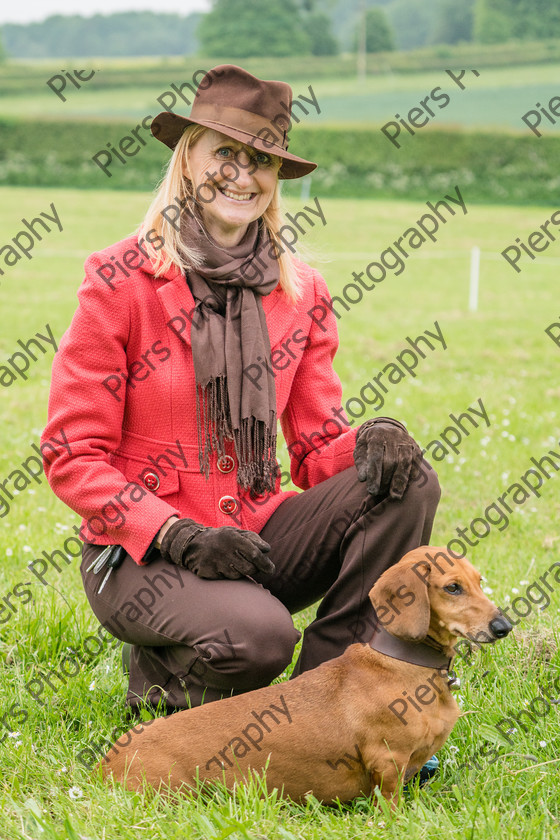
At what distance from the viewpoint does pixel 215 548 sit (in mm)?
2877

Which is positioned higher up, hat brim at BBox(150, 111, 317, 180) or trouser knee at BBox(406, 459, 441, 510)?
hat brim at BBox(150, 111, 317, 180)

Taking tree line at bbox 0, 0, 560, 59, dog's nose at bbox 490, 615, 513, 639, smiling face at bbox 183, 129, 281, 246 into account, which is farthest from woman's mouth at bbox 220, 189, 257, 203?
tree line at bbox 0, 0, 560, 59

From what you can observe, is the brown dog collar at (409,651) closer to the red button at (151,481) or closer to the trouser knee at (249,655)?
the trouser knee at (249,655)

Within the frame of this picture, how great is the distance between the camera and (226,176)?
10.8 ft

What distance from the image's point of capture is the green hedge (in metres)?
31.8

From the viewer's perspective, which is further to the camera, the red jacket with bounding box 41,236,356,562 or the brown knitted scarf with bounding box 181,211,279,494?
the brown knitted scarf with bounding box 181,211,279,494

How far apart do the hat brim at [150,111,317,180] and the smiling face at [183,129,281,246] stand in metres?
0.07

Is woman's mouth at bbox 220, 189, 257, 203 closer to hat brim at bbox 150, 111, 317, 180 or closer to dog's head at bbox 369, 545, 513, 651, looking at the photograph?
hat brim at bbox 150, 111, 317, 180

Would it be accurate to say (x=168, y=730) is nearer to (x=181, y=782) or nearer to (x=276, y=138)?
(x=181, y=782)

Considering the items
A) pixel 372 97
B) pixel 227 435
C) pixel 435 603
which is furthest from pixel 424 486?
pixel 372 97

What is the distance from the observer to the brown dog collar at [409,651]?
271 cm

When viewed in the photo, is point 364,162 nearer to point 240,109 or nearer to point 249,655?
point 240,109

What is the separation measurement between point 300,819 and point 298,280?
192cm

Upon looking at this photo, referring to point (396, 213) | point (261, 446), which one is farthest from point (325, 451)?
point (396, 213)
